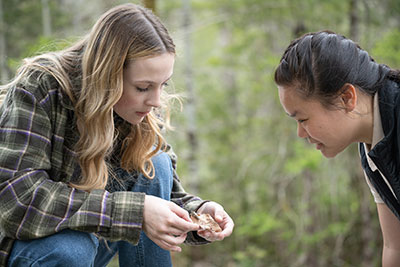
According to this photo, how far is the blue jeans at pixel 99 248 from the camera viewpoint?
1.49 meters

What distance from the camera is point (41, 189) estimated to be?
5.15 ft

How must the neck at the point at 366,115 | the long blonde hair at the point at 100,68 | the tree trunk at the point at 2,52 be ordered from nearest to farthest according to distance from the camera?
the long blonde hair at the point at 100,68 → the neck at the point at 366,115 → the tree trunk at the point at 2,52

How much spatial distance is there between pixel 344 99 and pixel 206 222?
74 cm

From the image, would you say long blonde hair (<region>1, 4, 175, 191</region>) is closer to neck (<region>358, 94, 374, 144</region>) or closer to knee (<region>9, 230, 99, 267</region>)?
knee (<region>9, 230, 99, 267</region>)

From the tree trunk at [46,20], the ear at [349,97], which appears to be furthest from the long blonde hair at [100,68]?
the tree trunk at [46,20]

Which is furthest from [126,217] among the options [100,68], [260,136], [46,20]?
[260,136]

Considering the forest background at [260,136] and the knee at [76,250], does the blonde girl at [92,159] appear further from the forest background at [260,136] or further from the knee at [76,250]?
the forest background at [260,136]

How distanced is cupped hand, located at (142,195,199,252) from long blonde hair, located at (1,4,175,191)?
0.80ft

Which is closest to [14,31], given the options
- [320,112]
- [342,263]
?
[320,112]

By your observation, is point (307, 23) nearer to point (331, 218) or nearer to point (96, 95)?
point (331, 218)

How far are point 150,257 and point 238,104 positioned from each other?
178 inches

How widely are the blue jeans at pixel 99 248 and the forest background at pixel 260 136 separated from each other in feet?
4.46

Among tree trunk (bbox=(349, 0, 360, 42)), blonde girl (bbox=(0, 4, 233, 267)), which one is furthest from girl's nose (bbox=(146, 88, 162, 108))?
tree trunk (bbox=(349, 0, 360, 42))

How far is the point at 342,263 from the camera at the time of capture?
15.5 feet
